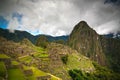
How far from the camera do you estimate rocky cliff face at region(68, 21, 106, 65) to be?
170 m

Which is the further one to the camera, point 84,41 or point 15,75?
point 84,41

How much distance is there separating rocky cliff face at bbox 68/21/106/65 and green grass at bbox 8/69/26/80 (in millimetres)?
137553

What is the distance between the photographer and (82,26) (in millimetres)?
183500

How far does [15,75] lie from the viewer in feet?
88.3

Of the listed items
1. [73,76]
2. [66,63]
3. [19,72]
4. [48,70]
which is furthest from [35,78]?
[66,63]

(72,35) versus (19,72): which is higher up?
(72,35)

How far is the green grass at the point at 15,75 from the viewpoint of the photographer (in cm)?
2573

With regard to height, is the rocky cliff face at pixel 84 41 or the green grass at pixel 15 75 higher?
the rocky cliff face at pixel 84 41

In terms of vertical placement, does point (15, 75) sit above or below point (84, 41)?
below

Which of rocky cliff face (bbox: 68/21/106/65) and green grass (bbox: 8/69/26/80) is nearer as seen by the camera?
green grass (bbox: 8/69/26/80)

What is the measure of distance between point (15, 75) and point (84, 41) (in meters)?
154

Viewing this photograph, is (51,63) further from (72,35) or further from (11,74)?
(72,35)

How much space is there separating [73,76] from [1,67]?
3724cm

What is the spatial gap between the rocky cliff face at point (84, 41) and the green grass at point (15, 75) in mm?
137553
